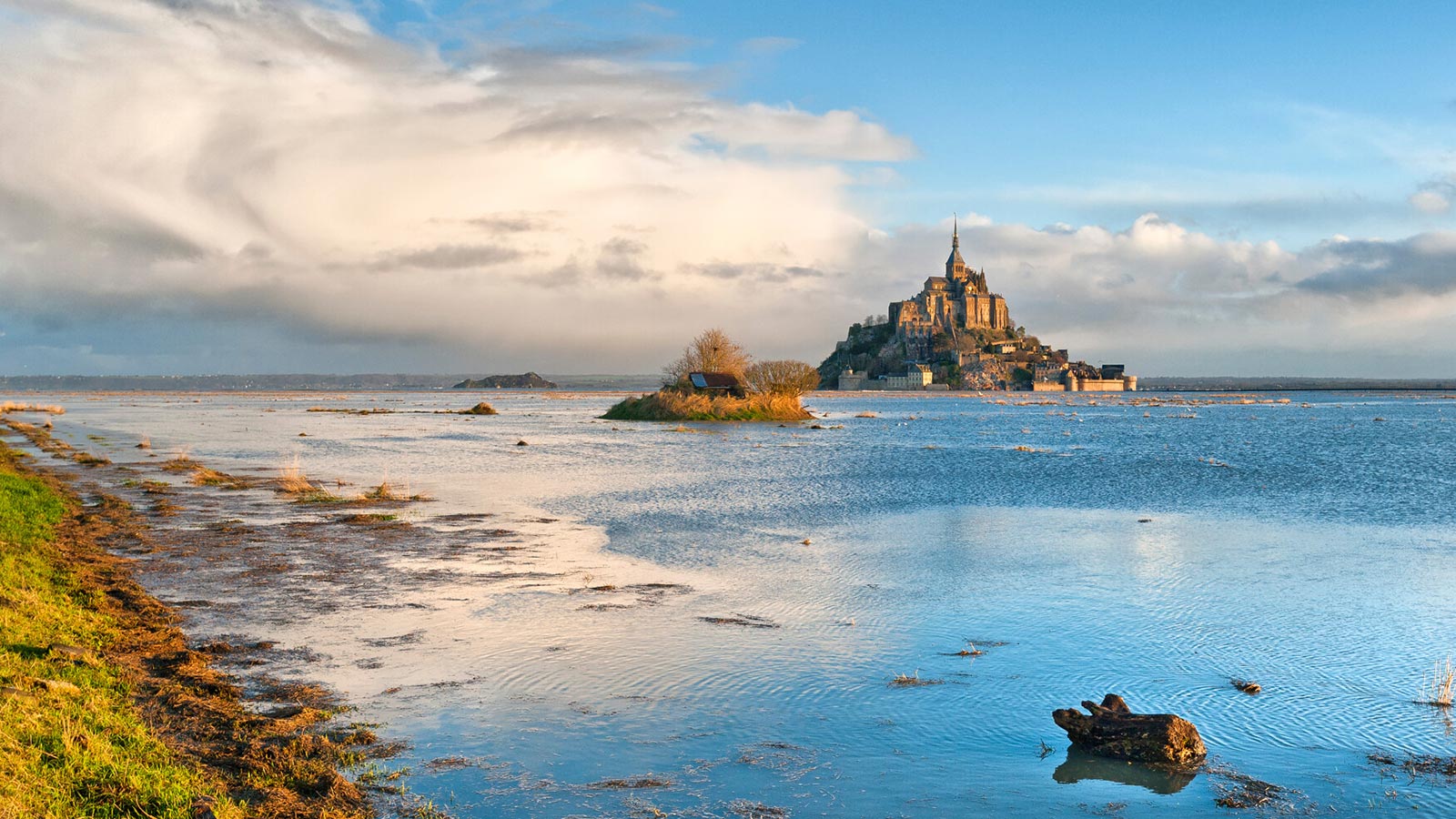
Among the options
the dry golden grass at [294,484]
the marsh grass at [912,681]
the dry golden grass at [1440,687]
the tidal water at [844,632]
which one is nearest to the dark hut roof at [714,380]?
the tidal water at [844,632]

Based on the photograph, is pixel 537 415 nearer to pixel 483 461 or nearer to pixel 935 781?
pixel 483 461

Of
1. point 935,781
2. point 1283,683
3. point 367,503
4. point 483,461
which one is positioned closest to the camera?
point 935,781

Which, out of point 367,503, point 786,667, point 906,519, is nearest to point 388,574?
point 786,667

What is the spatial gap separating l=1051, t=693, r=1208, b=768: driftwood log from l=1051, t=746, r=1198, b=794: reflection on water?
0.08 metres

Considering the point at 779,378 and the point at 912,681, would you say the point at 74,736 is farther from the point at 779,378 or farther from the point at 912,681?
the point at 779,378

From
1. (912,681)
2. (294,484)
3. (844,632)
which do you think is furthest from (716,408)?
(912,681)

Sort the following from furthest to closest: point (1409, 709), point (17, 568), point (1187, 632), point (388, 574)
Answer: point (388, 574), point (17, 568), point (1187, 632), point (1409, 709)

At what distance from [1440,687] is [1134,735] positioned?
422 cm

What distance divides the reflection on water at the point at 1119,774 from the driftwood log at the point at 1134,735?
80mm

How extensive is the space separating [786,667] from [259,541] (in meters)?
13.0

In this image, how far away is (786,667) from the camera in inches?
437

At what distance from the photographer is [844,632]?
42.3ft

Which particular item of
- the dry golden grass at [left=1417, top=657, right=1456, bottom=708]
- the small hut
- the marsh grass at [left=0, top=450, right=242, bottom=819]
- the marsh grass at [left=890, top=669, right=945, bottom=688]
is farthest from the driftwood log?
the small hut

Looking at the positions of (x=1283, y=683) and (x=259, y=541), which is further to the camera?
(x=259, y=541)
